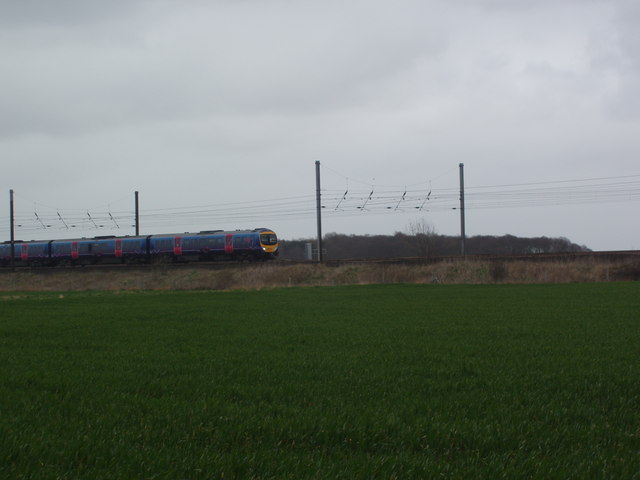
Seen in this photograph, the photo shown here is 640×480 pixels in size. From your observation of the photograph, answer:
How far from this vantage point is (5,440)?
205 inches

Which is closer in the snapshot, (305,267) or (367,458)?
(367,458)

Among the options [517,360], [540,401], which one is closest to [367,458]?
[540,401]

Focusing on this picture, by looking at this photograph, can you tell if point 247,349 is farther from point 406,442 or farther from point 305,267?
point 305,267

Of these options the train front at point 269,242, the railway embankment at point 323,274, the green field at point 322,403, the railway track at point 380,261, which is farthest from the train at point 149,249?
the green field at point 322,403

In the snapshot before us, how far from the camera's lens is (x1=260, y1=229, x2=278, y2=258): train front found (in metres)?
51.6

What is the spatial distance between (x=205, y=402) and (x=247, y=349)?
4.79 meters

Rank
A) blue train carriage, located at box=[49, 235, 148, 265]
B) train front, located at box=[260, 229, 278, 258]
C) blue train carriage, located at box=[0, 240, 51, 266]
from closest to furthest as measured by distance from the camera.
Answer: train front, located at box=[260, 229, 278, 258] → blue train carriage, located at box=[49, 235, 148, 265] → blue train carriage, located at box=[0, 240, 51, 266]

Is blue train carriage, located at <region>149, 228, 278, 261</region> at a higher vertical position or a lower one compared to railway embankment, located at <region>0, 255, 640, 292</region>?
higher

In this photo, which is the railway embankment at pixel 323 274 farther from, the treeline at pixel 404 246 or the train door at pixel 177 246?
the treeline at pixel 404 246

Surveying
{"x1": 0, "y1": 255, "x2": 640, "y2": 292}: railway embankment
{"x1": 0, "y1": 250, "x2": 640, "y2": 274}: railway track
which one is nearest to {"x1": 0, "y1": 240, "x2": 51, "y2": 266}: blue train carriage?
{"x1": 0, "y1": 250, "x2": 640, "y2": 274}: railway track

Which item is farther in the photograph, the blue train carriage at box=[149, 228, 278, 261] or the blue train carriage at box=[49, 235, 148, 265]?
the blue train carriage at box=[49, 235, 148, 265]

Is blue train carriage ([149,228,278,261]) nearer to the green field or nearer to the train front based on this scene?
the train front

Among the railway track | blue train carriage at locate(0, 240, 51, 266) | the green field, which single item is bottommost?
the green field

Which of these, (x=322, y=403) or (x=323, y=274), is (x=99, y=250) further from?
(x=322, y=403)
